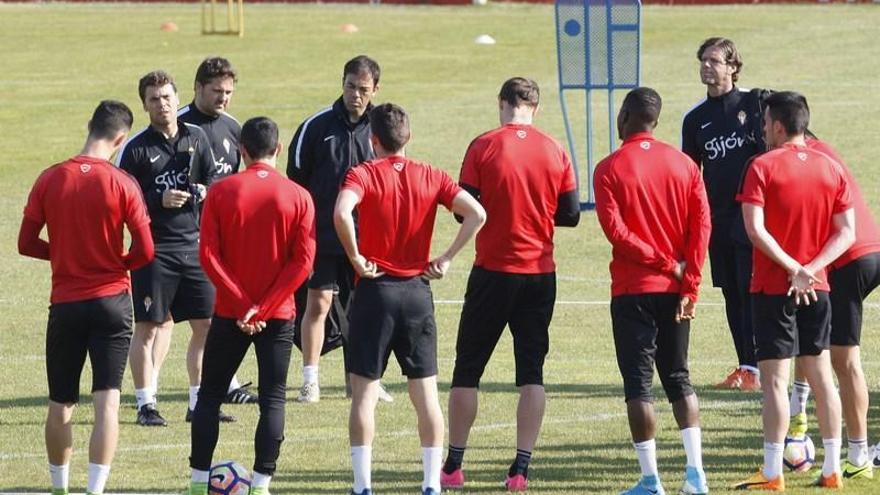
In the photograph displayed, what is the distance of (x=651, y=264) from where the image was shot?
9391 mm

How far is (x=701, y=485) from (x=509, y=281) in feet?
5.13

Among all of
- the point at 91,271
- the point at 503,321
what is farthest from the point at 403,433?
the point at 91,271

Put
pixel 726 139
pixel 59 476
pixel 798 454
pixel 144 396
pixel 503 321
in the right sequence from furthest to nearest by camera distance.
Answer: pixel 726 139
pixel 144 396
pixel 798 454
pixel 503 321
pixel 59 476

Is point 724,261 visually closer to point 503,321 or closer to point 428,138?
point 503,321

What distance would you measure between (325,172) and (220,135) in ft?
2.58

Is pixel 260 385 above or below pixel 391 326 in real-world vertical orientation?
below

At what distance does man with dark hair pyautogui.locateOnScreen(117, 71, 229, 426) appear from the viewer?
11695 mm

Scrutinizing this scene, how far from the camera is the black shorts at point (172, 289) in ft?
38.5

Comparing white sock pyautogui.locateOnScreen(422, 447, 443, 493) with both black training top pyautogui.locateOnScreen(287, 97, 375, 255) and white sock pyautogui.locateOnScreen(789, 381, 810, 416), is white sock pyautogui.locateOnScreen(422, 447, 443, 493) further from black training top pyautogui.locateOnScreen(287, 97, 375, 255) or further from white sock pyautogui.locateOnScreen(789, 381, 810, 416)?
black training top pyautogui.locateOnScreen(287, 97, 375, 255)

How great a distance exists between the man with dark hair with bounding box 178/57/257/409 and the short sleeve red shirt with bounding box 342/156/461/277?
2.94 m

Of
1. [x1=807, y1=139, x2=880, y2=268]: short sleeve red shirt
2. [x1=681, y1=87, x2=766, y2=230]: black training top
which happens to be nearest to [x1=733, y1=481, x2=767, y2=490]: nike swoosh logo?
[x1=807, y1=139, x2=880, y2=268]: short sleeve red shirt

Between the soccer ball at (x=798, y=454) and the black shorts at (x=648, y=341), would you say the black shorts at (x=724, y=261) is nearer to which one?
the soccer ball at (x=798, y=454)

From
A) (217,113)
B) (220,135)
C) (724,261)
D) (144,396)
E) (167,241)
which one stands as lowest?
(144,396)

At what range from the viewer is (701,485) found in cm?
939
